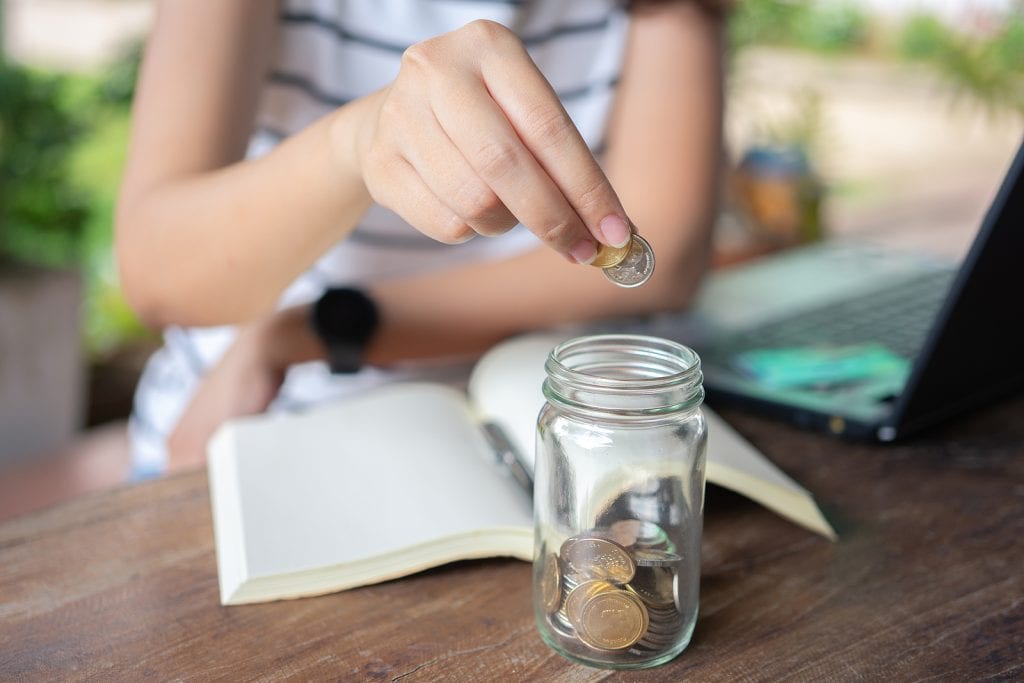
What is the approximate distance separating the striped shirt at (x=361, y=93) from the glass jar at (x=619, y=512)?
566mm

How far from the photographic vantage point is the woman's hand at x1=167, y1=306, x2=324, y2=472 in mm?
1057

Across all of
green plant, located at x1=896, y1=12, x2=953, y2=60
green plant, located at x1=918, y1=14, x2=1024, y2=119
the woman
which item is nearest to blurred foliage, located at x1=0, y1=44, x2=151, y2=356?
the woman

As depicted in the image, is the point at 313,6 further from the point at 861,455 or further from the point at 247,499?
the point at 861,455

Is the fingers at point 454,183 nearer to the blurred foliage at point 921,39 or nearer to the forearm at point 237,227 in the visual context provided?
the forearm at point 237,227

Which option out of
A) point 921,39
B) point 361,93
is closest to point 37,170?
point 361,93

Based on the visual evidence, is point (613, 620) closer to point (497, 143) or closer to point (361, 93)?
point (497, 143)

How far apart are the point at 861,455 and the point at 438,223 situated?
0.46m

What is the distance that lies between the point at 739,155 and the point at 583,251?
198 cm

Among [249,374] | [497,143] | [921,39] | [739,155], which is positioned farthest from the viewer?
[921,39]

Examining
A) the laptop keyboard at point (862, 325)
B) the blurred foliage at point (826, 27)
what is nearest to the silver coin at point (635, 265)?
the laptop keyboard at point (862, 325)

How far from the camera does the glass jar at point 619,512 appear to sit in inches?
23.3

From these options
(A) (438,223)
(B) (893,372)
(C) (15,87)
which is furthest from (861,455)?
(C) (15,87)

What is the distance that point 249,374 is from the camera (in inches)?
41.7

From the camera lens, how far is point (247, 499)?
0.73 m
